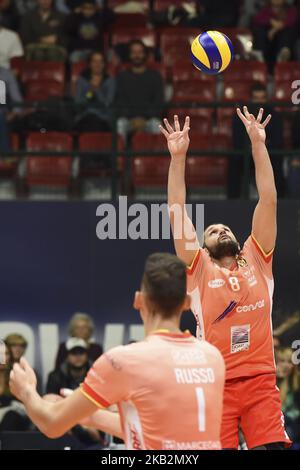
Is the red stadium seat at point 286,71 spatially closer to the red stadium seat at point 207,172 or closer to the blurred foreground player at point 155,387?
the red stadium seat at point 207,172

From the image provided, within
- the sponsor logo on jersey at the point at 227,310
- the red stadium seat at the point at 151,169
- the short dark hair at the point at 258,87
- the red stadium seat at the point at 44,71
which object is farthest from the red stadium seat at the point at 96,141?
the sponsor logo on jersey at the point at 227,310

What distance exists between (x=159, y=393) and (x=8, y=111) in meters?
9.40

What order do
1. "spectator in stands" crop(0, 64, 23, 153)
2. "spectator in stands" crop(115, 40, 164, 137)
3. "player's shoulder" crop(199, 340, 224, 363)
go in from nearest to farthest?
"player's shoulder" crop(199, 340, 224, 363) < "spectator in stands" crop(0, 64, 23, 153) < "spectator in stands" crop(115, 40, 164, 137)

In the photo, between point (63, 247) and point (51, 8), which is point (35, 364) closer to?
point (63, 247)

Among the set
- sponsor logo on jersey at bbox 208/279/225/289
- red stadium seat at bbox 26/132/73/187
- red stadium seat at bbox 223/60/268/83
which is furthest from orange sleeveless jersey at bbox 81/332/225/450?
red stadium seat at bbox 223/60/268/83

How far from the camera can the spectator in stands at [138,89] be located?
13.3 meters

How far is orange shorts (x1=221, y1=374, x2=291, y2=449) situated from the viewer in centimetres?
729

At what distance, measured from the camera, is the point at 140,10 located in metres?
16.4

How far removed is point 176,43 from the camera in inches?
611

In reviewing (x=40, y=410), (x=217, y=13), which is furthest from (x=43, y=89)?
(x=40, y=410)

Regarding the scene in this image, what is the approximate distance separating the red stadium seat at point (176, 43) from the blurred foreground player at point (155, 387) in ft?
35.4

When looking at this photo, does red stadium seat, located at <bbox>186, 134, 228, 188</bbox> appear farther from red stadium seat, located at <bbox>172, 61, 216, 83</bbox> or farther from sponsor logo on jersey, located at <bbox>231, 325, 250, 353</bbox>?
sponsor logo on jersey, located at <bbox>231, 325, 250, 353</bbox>

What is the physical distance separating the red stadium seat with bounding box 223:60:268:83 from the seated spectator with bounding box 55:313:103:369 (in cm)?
417
